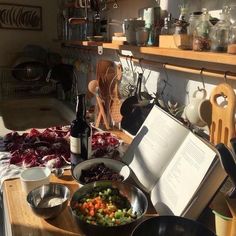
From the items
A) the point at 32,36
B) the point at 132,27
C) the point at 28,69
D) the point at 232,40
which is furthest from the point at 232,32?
the point at 32,36

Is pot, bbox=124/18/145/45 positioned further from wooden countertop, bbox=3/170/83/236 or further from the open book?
wooden countertop, bbox=3/170/83/236

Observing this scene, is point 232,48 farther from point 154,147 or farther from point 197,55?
point 154,147

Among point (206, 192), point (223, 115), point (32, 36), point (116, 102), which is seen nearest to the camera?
point (206, 192)

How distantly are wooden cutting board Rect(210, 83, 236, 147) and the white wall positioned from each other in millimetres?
2132

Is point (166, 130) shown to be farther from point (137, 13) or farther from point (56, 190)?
point (137, 13)

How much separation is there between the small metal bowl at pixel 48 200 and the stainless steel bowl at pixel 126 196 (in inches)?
1.8

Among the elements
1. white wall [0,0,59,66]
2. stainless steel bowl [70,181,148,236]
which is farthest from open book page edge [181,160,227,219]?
white wall [0,0,59,66]

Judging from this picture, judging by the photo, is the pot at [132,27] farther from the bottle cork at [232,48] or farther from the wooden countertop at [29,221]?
the wooden countertop at [29,221]

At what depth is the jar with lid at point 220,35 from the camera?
0.81 meters

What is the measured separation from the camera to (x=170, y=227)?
681 millimetres

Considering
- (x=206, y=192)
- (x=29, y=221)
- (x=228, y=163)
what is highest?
(x=228, y=163)

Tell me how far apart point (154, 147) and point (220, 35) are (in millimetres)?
393

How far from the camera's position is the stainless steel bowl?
27.3 inches

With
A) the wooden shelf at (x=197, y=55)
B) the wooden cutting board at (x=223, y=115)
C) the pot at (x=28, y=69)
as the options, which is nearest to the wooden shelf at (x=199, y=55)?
the wooden shelf at (x=197, y=55)
